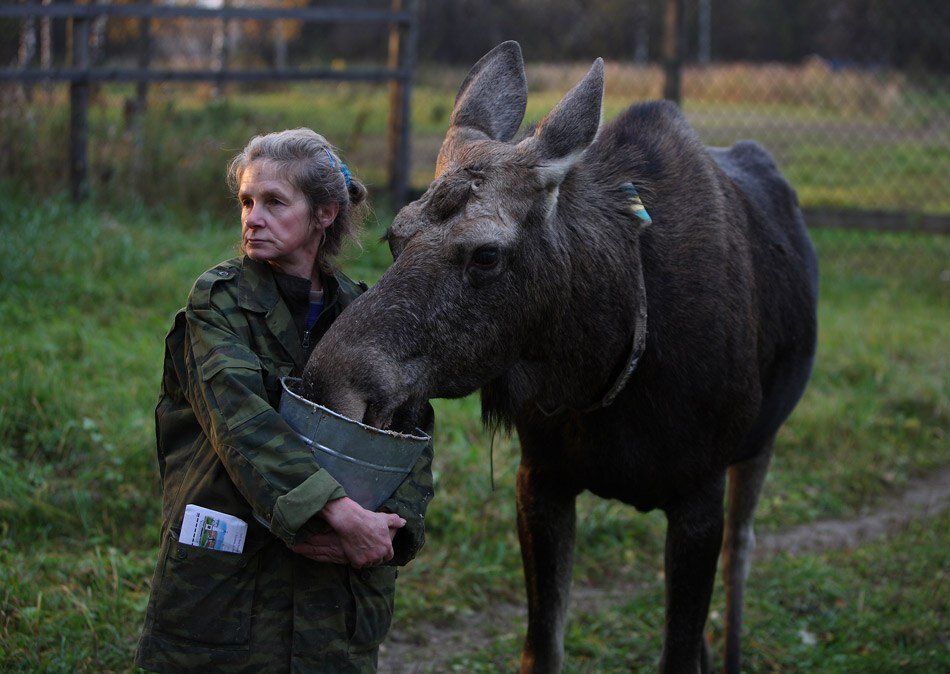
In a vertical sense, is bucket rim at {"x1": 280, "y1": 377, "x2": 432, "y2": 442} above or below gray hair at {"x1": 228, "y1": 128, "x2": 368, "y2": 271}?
below

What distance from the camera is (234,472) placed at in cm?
285

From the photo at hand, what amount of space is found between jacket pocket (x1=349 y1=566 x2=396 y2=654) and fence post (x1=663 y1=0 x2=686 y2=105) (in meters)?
8.45

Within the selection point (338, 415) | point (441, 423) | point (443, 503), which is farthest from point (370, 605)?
point (441, 423)

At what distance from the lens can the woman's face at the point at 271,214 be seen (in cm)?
310

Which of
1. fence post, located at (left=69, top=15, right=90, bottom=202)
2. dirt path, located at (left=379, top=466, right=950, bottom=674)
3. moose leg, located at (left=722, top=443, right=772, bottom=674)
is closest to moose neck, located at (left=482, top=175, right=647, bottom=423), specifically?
dirt path, located at (left=379, top=466, right=950, bottom=674)

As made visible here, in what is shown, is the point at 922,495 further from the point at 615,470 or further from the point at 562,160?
the point at 562,160

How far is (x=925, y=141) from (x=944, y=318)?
3.21 metres

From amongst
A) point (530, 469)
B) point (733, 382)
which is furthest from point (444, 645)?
point (733, 382)

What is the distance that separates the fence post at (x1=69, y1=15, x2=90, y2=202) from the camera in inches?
341

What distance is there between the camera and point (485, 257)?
3.16m

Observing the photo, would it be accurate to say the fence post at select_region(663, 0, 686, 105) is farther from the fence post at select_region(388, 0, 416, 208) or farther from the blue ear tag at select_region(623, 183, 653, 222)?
the blue ear tag at select_region(623, 183, 653, 222)

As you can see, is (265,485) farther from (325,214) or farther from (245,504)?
(325,214)

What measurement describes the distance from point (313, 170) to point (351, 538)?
3.54 feet

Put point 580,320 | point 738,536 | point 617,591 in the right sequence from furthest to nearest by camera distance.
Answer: point 617,591 < point 738,536 < point 580,320
